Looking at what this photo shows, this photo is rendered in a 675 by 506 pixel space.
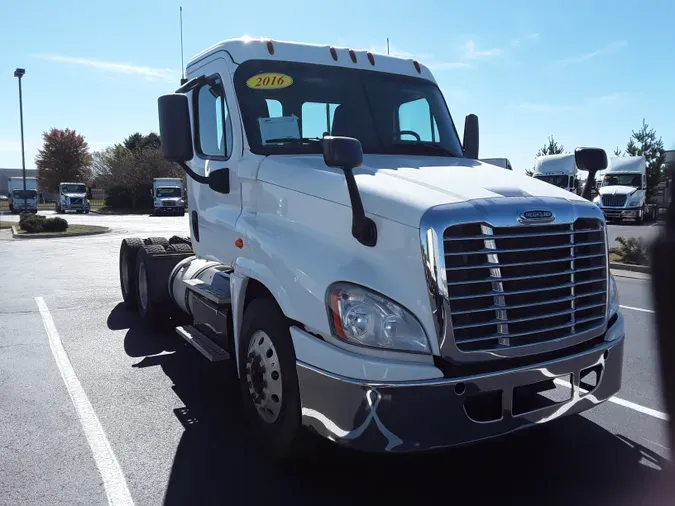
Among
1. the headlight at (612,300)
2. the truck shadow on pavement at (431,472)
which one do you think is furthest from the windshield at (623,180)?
the headlight at (612,300)

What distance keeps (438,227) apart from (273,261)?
3.82 feet

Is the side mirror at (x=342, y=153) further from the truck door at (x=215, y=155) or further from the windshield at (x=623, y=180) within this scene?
the windshield at (x=623, y=180)

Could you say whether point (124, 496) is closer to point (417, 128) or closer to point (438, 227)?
point (438, 227)

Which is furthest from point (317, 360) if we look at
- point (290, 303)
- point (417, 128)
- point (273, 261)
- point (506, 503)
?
point (417, 128)

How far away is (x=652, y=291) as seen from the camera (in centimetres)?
193

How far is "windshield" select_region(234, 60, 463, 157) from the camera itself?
4645 mm

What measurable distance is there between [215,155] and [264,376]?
2009 millimetres

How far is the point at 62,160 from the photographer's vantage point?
8138cm

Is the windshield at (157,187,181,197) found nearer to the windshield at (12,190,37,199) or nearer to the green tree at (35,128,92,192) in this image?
the windshield at (12,190,37,199)

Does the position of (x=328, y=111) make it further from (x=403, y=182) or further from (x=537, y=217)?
(x=537, y=217)

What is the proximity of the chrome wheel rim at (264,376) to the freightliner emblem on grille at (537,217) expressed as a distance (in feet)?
5.35

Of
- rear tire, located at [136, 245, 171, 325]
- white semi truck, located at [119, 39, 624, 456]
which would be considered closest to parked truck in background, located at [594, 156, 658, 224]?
rear tire, located at [136, 245, 171, 325]

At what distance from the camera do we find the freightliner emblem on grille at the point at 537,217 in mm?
3279

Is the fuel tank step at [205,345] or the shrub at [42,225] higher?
the shrub at [42,225]
